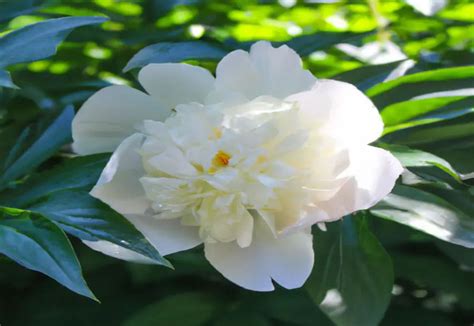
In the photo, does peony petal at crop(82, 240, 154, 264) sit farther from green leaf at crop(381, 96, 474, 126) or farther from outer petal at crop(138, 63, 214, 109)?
green leaf at crop(381, 96, 474, 126)

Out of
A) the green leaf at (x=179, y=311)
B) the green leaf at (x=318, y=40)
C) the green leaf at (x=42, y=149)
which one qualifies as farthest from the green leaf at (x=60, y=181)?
the green leaf at (x=318, y=40)

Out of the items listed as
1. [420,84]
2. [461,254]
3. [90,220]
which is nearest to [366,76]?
[420,84]

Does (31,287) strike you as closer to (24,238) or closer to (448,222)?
(24,238)

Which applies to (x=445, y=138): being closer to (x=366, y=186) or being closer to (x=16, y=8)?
(x=366, y=186)

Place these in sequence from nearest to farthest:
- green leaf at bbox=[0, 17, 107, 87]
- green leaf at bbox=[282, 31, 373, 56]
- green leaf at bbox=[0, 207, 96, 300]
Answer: green leaf at bbox=[0, 207, 96, 300] < green leaf at bbox=[0, 17, 107, 87] < green leaf at bbox=[282, 31, 373, 56]

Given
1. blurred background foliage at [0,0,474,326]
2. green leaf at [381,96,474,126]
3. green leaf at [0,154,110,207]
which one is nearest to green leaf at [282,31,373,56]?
blurred background foliage at [0,0,474,326]

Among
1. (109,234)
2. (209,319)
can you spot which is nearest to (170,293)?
(209,319)

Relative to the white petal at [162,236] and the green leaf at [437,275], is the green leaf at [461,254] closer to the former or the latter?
the green leaf at [437,275]
